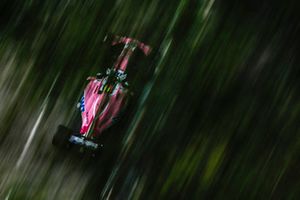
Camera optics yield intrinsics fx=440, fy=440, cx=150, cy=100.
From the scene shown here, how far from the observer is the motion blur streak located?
2059 millimetres

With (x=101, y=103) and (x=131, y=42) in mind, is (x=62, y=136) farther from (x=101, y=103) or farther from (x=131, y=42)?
(x=131, y=42)

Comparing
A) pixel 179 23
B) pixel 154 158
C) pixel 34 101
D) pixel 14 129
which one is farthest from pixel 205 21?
pixel 14 129

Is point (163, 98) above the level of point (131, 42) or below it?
below

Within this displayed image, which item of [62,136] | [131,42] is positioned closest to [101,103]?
[62,136]

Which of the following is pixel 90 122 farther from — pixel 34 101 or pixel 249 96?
pixel 249 96

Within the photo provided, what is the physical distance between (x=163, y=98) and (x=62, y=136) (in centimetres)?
54

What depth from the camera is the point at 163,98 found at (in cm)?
224

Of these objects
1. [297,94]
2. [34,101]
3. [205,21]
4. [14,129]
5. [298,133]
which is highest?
[205,21]

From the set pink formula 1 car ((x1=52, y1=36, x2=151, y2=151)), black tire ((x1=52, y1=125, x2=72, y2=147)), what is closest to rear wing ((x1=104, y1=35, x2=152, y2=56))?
pink formula 1 car ((x1=52, y1=36, x2=151, y2=151))

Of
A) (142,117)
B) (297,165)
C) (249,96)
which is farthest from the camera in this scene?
(142,117)

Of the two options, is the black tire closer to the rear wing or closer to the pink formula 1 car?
the pink formula 1 car

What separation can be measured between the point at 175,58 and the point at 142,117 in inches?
13.7

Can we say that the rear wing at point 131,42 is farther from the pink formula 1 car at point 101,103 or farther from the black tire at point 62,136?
the black tire at point 62,136

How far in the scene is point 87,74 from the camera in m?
2.34
